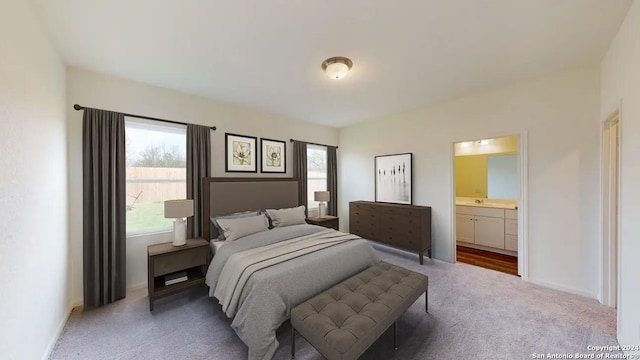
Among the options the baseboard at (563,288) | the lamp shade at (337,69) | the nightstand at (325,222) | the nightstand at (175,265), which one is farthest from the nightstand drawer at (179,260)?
the baseboard at (563,288)

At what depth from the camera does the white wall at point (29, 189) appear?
52.9 inches

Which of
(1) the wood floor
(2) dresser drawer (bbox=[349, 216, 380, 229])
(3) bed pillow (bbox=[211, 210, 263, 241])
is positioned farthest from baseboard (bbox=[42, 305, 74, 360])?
(1) the wood floor

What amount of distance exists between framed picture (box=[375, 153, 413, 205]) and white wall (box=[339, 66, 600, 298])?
22.7 inches

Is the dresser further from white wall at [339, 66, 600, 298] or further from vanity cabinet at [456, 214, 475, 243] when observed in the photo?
vanity cabinet at [456, 214, 475, 243]

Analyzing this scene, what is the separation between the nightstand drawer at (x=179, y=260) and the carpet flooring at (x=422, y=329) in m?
0.39

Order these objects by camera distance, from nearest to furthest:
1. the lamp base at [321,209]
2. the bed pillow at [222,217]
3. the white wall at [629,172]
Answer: the white wall at [629,172]
the bed pillow at [222,217]
the lamp base at [321,209]

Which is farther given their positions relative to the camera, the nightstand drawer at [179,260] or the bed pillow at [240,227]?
the bed pillow at [240,227]

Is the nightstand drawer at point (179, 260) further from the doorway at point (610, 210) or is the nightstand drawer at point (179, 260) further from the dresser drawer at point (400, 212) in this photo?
the doorway at point (610, 210)

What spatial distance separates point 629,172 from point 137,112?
493cm

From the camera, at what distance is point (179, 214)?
2795 mm

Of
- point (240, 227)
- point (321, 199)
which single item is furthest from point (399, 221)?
point (240, 227)

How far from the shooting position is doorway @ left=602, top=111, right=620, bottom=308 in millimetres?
2426

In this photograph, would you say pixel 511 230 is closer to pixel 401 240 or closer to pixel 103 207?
pixel 401 240

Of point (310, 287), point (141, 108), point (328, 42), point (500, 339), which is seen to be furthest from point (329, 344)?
point (141, 108)
